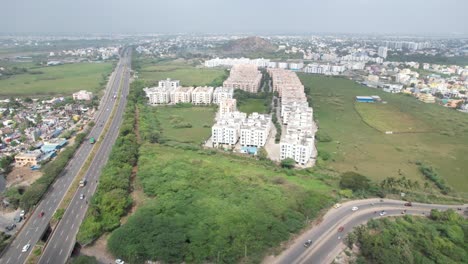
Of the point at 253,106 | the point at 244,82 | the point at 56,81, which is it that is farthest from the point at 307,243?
the point at 56,81

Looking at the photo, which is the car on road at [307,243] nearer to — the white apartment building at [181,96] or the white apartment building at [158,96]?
the white apartment building at [181,96]

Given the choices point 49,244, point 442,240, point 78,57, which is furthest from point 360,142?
point 78,57

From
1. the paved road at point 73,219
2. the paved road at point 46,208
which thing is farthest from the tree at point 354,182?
the paved road at point 46,208

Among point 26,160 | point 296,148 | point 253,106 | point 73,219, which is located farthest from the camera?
point 253,106

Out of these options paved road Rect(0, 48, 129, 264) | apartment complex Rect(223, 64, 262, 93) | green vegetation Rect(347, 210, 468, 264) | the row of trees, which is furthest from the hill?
green vegetation Rect(347, 210, 468, 264)

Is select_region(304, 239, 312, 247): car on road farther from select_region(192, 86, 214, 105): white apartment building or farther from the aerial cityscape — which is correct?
select_region(192, 86, 214, 105): white apartment building

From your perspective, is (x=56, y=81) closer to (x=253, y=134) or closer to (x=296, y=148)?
(x=253, y=134)
